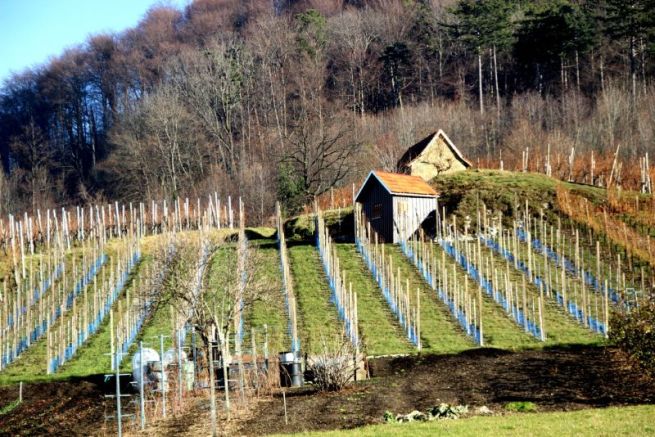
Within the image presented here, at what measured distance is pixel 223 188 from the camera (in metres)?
65.2

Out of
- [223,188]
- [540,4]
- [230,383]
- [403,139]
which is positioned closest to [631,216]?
[230,383]

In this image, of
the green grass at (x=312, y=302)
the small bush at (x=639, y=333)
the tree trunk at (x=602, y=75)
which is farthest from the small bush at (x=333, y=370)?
the tree trunk at (x=602, y=75)

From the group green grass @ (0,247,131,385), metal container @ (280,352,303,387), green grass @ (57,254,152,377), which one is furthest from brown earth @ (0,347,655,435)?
green grass @ (57,254,152,377)

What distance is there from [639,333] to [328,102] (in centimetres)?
6395

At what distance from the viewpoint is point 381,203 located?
38.2m

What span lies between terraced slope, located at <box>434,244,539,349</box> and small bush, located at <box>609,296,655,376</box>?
4818mm

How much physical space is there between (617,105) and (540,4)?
24.1 meters

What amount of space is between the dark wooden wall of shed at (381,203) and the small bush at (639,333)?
2000 centimetres

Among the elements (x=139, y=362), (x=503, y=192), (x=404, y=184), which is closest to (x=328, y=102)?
(x=404, y=184)

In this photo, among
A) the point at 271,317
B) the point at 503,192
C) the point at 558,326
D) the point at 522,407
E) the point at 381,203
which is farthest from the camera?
the point at 503,192

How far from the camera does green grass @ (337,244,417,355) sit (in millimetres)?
23694

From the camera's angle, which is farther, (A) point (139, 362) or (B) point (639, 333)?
(A) point (139, 362)

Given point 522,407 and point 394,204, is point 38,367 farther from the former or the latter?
point 394,204

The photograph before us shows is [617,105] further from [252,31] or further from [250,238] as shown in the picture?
[252,31]
